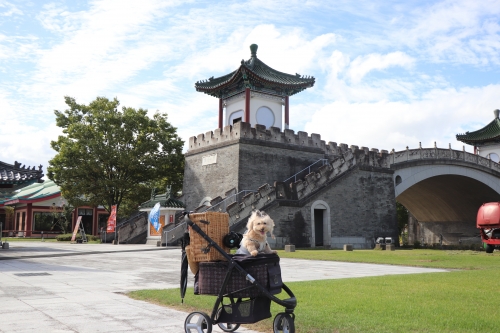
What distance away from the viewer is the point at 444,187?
44.5 meters

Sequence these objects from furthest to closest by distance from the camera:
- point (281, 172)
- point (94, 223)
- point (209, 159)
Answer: point (94, 223) → point (209, 159) → point (281, 172)

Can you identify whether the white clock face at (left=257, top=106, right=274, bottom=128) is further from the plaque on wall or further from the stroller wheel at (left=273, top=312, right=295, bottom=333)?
the stroller wheel at (left=273, top=312, right=295, bottom=333)

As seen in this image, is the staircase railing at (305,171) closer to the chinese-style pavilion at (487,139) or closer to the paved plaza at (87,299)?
the paved plaza at (87,299)

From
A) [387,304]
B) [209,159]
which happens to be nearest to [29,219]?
[209,159]

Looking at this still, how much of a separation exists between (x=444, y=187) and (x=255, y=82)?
866 inches

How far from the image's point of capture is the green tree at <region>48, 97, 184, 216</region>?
31219mm

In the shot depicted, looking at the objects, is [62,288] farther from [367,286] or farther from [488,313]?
[488,313]

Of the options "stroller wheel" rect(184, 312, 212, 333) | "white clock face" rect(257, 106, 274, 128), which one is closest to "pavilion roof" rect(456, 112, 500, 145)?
"white clock face" rect(257, 106, 274, 128)

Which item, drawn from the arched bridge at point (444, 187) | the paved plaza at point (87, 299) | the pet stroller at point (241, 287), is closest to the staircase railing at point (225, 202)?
the arched bridge at point (444, 187)

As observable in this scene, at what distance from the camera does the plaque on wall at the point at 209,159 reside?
32031 mm

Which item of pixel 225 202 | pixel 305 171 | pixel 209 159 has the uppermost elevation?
pixel 209 159

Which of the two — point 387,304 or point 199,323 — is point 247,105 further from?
A: point 199,323

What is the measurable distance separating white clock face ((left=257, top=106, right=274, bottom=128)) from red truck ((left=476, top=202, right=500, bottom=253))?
575 inches

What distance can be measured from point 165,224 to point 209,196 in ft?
17.7
